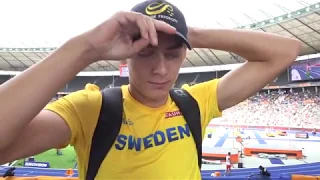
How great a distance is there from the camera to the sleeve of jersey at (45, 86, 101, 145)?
38.0 inches

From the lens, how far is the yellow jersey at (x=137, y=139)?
3.26 feet

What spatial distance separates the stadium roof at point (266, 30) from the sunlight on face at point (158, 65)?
337 inches

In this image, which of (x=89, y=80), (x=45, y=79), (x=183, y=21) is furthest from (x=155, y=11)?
(x=89, y=80)

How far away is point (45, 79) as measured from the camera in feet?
2.35

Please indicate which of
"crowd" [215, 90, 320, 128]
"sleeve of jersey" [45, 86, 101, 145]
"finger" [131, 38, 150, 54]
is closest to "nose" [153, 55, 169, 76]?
"finger" [131, 38, 150, 54]

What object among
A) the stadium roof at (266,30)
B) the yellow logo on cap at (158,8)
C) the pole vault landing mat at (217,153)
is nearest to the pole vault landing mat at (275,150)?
the pole vault landing mat at (217,153)

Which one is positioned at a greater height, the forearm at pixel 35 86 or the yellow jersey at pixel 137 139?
the forearm at pixel 35 86

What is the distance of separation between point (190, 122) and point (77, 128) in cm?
45

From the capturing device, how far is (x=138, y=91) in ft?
3.67

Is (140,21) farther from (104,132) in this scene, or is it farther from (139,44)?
(104,132)

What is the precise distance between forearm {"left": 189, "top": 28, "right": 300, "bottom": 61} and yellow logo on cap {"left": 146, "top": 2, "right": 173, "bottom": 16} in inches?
10.6

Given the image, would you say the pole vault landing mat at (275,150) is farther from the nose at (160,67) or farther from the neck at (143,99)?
the nose at (160,67)

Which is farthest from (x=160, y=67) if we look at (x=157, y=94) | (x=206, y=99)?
(x=206, y=99)

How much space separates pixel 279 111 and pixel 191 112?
23738 mm
